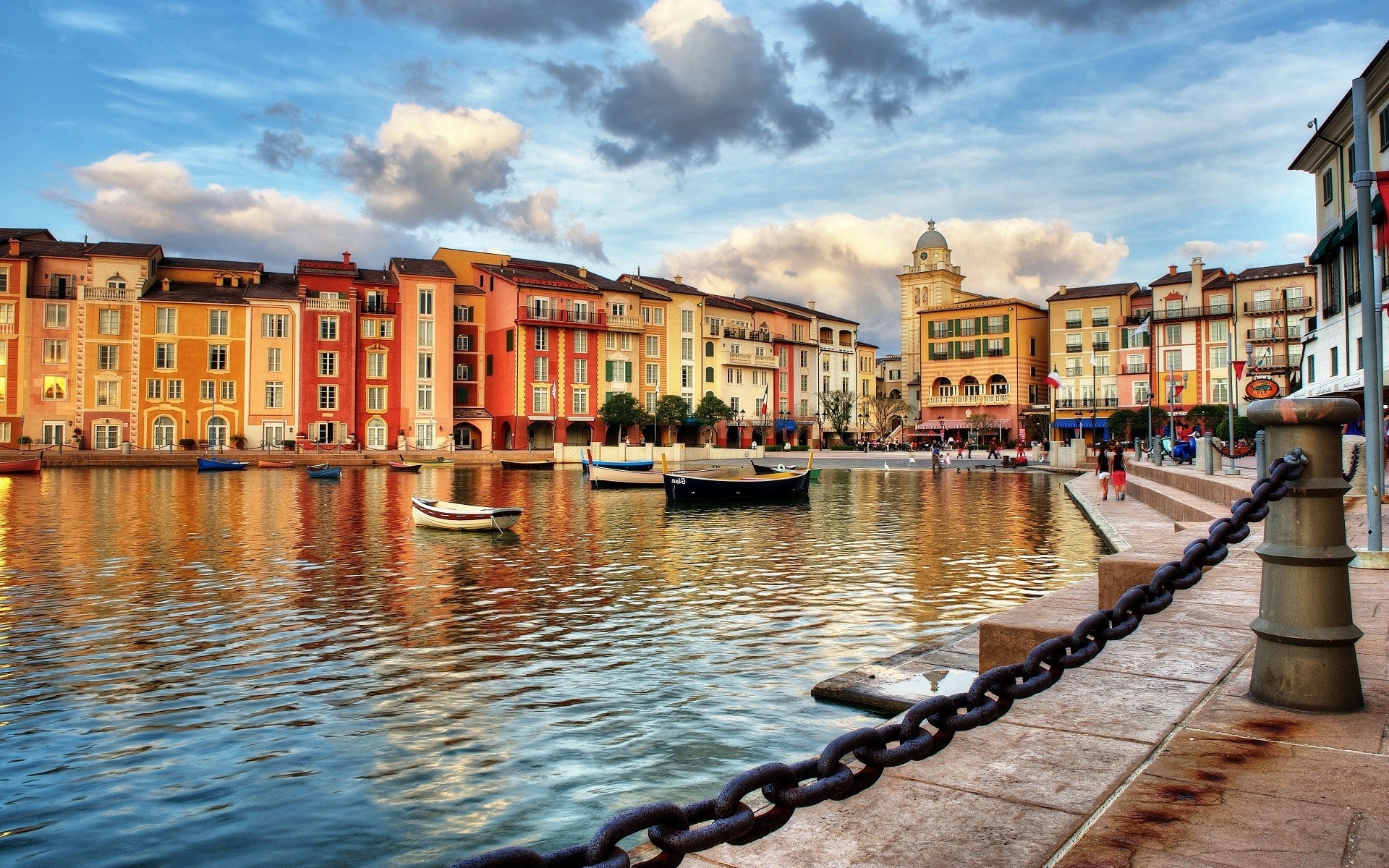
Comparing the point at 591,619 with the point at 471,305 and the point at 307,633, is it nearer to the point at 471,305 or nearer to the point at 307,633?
the point at 307,633

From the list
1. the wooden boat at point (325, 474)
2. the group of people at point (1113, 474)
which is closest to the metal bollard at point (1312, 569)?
the group of people at point (1113, 474)

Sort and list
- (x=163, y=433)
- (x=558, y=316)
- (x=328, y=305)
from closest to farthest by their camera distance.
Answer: (x=163, y=433) → (x=328, y=305) → (x=558, y=316)

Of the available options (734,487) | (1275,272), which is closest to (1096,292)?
(1275,272)

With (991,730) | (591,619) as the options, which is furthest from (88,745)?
(991,730)

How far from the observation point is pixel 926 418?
95875 mm

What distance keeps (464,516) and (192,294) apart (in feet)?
187

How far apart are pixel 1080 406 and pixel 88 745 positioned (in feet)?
286

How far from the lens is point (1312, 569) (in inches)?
159

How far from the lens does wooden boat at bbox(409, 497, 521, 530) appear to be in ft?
79.3

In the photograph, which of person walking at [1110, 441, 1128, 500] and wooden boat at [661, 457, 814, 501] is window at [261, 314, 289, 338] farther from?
person walking at [1110, 441, 1128, 500]

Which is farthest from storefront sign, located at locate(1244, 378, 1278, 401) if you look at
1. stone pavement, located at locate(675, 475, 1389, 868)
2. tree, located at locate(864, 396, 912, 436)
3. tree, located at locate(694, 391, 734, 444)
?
tree, located at locate(864, 396, 912, 436)

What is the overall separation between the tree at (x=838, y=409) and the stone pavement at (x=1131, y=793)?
95.0 metres

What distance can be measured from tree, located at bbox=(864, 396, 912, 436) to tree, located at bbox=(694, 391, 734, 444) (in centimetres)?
2343

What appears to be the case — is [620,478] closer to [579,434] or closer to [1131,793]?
[579,434]
